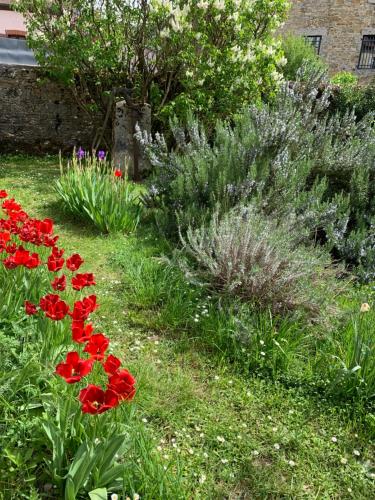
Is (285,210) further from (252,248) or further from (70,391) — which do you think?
(70,391)

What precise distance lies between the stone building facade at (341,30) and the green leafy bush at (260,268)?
21180mm

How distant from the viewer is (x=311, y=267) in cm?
297

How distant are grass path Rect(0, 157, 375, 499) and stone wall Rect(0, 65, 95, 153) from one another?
6.54 metres

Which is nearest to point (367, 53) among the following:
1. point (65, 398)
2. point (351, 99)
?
point (351, 99)

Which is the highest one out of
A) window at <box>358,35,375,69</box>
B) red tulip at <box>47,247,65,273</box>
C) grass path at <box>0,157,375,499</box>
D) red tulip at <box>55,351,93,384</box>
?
window at <box>358,35,375,69</box>

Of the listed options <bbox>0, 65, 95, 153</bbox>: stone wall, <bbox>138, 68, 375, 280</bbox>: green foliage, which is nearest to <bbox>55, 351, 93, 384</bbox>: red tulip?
<bbox>138, 68, 375, 280</bbox>: green foliage

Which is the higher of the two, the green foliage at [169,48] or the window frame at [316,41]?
the window frame at [316,41]

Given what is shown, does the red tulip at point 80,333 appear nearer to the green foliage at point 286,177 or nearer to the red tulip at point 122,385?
the red tulip at point 122,385

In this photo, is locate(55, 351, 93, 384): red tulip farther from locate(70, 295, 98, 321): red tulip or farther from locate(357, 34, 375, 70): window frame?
locate(357, 34, 375, 70): window frame

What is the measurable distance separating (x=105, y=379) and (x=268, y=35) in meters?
7.11

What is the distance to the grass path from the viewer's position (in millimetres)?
1746

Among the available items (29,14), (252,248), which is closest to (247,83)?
(29,14)

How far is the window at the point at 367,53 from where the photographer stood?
2044cm

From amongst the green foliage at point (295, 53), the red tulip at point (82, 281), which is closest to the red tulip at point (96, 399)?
the red tulip at point (82, 281)
